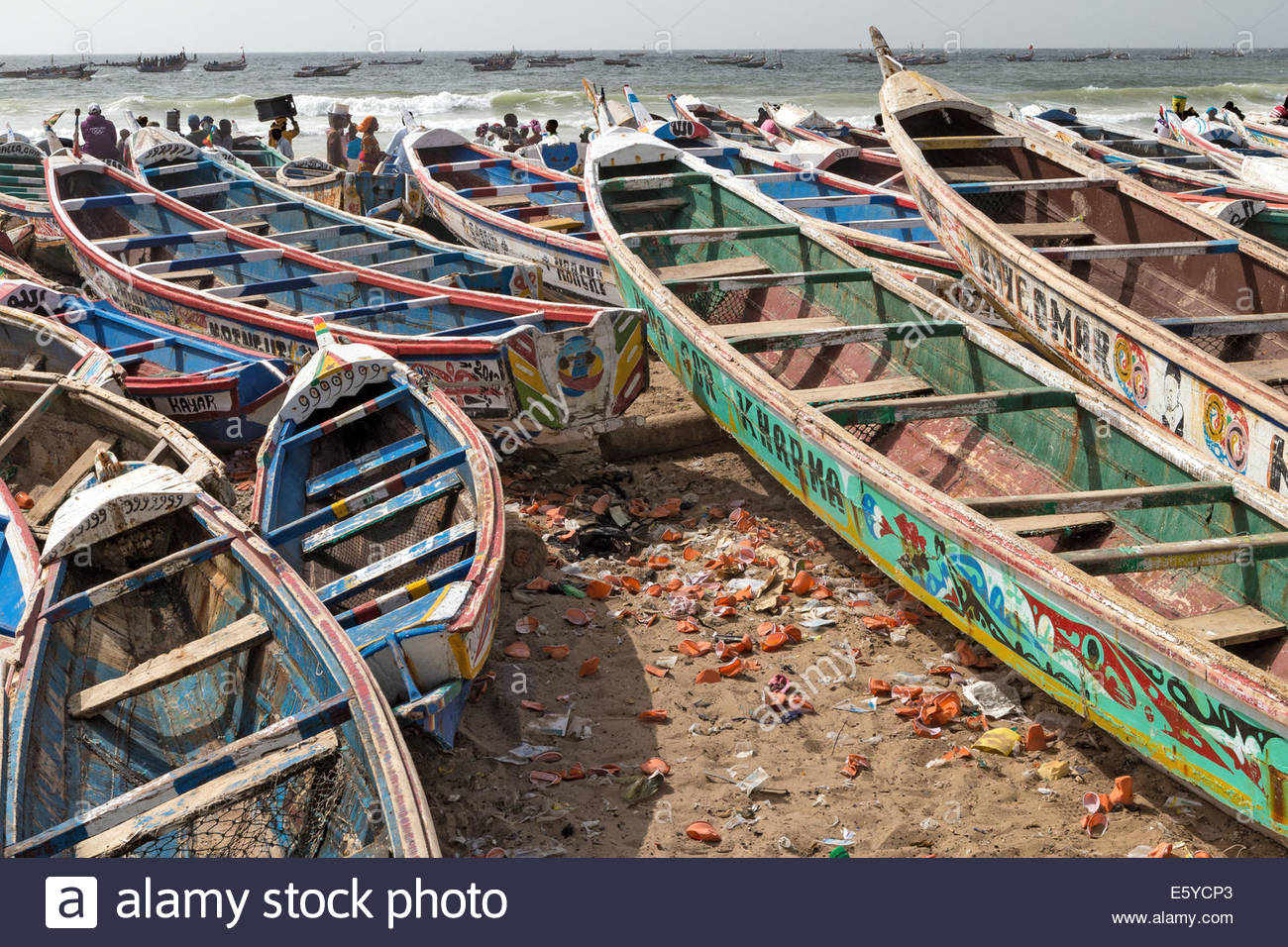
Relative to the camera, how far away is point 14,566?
5648mm

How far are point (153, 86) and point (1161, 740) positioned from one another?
6853 cm

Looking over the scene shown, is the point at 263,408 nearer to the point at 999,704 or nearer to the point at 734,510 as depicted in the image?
the point at 734,510

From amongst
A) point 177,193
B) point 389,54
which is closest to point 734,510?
point 177,193

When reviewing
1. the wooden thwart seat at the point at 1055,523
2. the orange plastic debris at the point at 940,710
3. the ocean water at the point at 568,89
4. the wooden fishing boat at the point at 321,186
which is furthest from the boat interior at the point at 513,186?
the ocean water at the point at 568,89

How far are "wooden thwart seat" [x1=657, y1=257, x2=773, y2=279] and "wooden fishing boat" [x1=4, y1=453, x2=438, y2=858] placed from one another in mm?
4732

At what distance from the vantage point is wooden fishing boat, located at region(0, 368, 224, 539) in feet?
21.5

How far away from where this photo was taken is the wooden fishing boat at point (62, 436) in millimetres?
6566

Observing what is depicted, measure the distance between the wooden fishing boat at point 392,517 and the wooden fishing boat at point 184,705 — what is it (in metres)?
0.42

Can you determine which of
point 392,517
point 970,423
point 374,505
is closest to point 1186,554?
point 970,423

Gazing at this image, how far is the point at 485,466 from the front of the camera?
6.13 meters

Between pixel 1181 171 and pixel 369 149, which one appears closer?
pixel 1181 171

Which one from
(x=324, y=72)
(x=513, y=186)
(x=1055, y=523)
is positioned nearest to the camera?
(x=1055, y=523)

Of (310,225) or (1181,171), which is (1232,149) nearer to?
(1181,171)

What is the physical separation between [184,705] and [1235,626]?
15.5 ft
